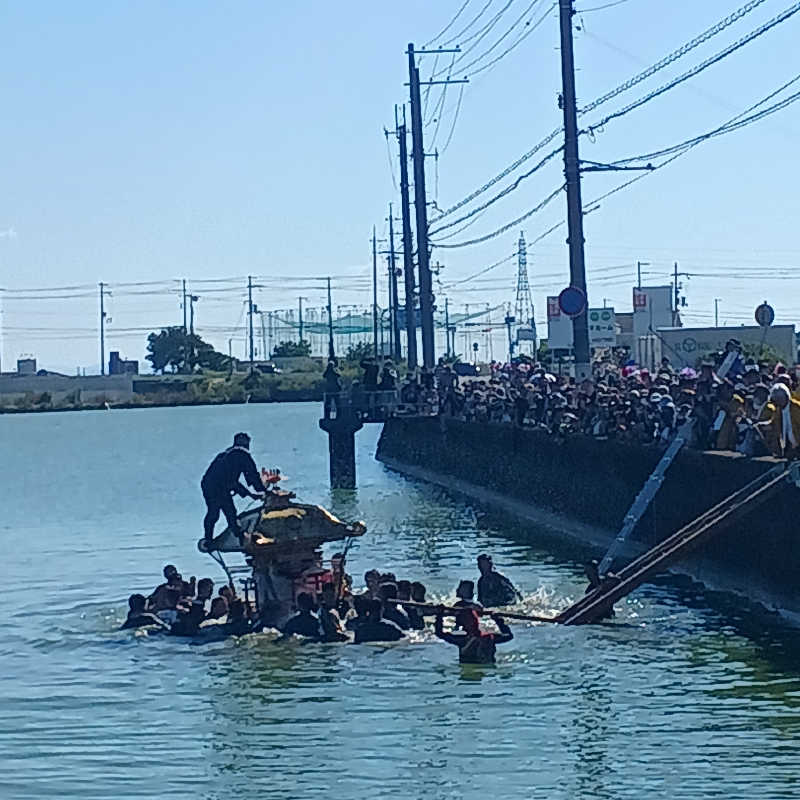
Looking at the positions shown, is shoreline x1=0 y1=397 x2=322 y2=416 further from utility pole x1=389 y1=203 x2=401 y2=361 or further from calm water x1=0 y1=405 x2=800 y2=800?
calm water x1=0 y1=405 x2=800 y2=800

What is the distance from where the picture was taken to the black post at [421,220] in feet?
217

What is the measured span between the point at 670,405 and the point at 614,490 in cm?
411

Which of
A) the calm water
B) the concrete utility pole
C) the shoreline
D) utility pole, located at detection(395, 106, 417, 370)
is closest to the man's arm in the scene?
the calm water

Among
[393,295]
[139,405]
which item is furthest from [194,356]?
[393,295]

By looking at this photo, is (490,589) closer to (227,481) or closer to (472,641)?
(227,481)

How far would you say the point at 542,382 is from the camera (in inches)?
1768

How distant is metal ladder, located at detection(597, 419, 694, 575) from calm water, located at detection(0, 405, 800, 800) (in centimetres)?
78

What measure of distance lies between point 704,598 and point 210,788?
11.4 m

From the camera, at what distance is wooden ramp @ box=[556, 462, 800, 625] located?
24453 millimetres

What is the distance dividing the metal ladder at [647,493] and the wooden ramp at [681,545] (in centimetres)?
447

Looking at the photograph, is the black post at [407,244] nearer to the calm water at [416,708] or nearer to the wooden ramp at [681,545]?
the calm water at [416,708]

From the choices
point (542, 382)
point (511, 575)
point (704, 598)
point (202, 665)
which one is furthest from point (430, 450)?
point (202, 665)

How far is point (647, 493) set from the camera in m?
32.1

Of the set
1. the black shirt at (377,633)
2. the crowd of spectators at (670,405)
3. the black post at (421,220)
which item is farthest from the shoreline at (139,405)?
the black shirt at (377,633)
